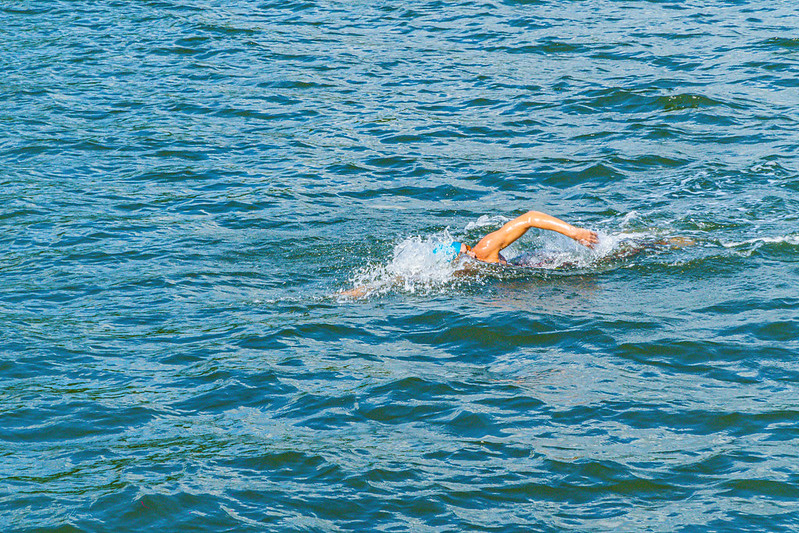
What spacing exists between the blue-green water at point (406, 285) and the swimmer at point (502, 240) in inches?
8.4

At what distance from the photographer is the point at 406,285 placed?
10.6 metres

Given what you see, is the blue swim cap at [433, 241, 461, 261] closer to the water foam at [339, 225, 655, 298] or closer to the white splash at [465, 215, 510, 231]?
the water foam at [339, 225, 655, 298]

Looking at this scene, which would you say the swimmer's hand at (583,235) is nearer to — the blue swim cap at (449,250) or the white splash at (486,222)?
the blue swim cap at (449,250)

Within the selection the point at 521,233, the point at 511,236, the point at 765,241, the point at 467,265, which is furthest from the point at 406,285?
the point at 765,241

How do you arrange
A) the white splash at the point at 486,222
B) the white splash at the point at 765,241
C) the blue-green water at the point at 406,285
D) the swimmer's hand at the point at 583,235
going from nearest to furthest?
1. the blue-green water at the point at 406,285
2. the swimmer's hand at the point at 583,235
3. the white splash at the point at 765,241
4. the white splash at the point at 486,222

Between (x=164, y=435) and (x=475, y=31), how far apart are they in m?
15.1

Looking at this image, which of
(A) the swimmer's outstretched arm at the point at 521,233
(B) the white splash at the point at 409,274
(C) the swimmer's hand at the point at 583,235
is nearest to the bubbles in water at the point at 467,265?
(B) the white splash at the point at 409,274

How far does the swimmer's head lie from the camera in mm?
10453

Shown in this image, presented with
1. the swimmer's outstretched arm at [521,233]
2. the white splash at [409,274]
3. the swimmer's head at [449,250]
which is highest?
the swimmer's outstretched arm at [521,233]

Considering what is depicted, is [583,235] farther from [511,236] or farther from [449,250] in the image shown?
[449,250]

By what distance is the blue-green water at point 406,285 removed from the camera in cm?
682

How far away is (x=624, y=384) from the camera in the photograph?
7965 mm

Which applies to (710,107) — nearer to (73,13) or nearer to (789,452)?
(789,452)

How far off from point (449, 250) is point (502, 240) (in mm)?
621
